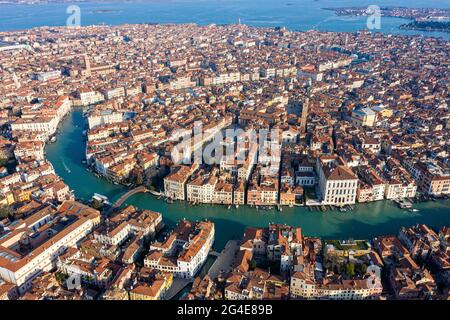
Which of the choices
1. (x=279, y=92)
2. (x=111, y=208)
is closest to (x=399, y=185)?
(x=111, y=208)

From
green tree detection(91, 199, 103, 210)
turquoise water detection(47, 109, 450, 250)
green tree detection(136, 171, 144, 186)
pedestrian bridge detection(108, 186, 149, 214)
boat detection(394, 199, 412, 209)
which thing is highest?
green tree detection(136, 171, 144, 186)

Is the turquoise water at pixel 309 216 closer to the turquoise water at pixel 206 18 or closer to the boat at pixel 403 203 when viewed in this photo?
the boat at pixel 403 203

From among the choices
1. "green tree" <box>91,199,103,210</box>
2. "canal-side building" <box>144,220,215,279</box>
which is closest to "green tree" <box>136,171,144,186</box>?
"green tree" <box>91,199,103,210</box>

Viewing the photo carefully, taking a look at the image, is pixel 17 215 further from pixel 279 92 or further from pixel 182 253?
pixel 279 92

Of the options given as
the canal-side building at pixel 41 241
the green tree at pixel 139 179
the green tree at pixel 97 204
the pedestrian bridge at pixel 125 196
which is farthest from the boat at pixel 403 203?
the green tree at pixel 97 204

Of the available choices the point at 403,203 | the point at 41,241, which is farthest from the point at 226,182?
the point at 403,203

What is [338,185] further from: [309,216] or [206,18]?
[206,18]

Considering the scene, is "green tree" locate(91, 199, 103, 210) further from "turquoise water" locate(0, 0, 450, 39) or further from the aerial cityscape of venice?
"turquoise water" locate(0, 0, 450, 39)
